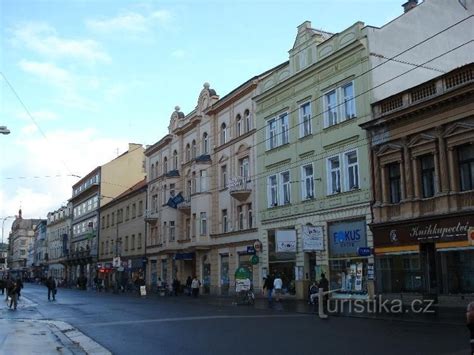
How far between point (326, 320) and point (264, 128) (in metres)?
19.7

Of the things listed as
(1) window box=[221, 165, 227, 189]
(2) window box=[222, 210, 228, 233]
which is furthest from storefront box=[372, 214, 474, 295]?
(1) window box=[221, 165, 227, 189]

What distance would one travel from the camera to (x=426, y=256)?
2612 centimetres

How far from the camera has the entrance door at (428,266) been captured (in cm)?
2586

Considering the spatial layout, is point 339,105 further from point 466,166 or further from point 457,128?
point 466,166

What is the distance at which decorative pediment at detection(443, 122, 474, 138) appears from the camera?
24062 millimetres

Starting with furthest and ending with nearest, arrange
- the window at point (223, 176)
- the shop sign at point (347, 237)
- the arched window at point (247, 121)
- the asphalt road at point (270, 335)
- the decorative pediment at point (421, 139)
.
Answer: the window at point (223, 176) < the arched window at point (247, 121) < the shop sign at point (347, 237) < the decorative pediment at point (421, 139) < the asphalt road at point (270, 335)

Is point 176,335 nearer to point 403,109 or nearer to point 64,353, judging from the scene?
point 64,353

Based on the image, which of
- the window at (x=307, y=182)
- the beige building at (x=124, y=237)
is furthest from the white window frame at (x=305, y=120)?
the beige building at (x=124, y=237)

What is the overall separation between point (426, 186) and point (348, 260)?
6.35 m

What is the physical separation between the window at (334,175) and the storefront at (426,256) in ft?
13.7

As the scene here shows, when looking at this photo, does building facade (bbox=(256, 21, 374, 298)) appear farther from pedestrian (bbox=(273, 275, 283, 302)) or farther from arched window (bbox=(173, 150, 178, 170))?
arched window (bbox=(173, 150, 178, 170))

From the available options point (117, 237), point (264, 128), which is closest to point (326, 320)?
point (264, 128)

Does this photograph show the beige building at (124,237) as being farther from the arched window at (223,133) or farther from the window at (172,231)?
the arched window at (223,133)

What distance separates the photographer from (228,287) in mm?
42312
